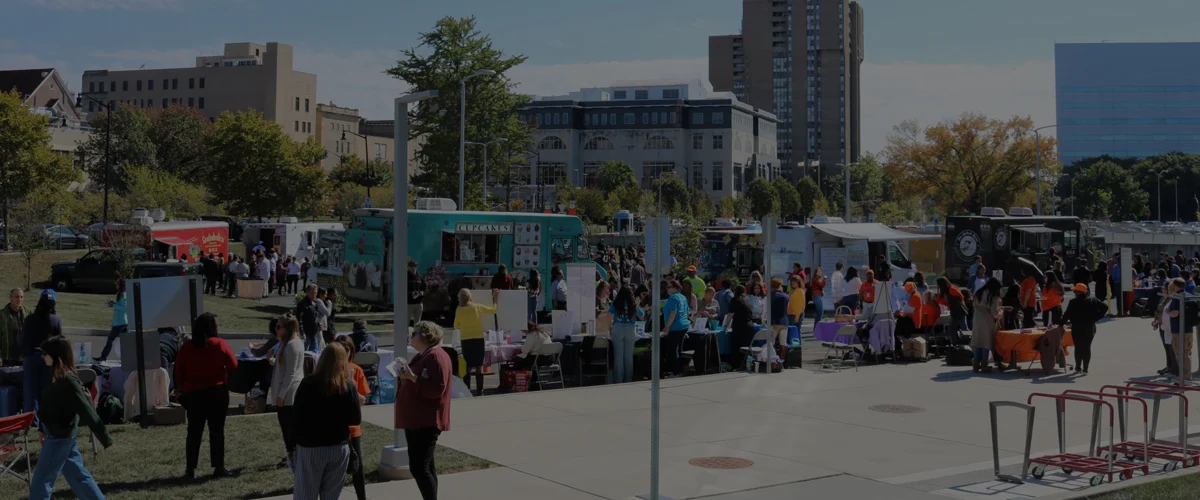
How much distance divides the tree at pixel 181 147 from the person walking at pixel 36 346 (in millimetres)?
81540

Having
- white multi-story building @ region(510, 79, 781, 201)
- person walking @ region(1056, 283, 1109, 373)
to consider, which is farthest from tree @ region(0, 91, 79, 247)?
white multi-story building @ region(510, 79, 781, 201)

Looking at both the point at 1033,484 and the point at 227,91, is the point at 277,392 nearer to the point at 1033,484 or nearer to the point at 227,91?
the point at 1033,484

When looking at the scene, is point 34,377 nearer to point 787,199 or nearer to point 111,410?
point 111,410

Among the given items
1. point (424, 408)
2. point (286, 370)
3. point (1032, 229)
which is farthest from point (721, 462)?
point (1032, 229)

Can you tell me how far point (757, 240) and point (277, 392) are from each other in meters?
31.8

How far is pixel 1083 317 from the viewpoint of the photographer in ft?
63.1

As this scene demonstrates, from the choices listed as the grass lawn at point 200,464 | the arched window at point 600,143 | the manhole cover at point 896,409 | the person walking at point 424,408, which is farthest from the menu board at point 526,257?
the arched window at point 600,143

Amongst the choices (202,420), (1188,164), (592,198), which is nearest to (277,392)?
(202,420)

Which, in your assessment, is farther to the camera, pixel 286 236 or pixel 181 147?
pixel 181 147

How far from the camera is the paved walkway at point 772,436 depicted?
10938 mm

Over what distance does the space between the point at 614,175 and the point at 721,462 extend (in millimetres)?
114720

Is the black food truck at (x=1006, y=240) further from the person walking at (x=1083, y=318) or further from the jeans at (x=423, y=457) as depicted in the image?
the jeans at (x=423, y=457)

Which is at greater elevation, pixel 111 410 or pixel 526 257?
pixel 526 257

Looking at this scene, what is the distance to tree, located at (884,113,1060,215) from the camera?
3009 inches
